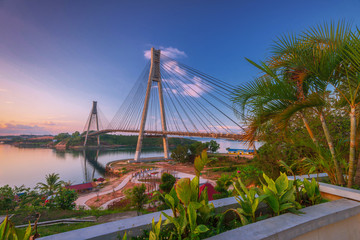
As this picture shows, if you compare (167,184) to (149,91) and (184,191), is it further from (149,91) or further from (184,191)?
(149,91)

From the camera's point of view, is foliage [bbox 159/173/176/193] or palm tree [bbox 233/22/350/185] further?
foliage [bbox 159/173/176/193]

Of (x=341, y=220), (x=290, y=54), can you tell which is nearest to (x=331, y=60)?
(x=290, y=54)

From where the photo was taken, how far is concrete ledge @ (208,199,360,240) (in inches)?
40.8

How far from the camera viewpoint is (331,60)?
1992mm

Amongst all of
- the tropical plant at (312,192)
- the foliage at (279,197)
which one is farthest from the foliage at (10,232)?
the tropical plant at (312,192)

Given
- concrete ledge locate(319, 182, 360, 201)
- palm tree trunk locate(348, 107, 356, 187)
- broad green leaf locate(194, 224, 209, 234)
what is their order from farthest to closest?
palm tree trunk locate(348, 107, 356, 187)
concrete ledge locate(319, 182, 360, 201)
broad green leaf locate(194, 224, 209, 234)

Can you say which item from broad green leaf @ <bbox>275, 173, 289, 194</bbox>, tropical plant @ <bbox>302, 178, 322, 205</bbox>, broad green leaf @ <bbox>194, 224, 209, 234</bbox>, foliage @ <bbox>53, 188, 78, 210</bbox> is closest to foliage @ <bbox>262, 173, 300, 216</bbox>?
broad green leaf @ <bbox>275, 173, 289, 194</bbox>

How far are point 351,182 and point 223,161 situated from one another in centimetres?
2201

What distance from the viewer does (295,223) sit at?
3.84 feet

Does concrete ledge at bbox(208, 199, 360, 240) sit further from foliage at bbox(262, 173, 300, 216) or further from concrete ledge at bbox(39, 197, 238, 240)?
concrete ledge at bbox(39, 197, 238, 240)

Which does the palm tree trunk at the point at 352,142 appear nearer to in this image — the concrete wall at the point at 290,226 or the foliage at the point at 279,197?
the concrete wall at the point at 290,226

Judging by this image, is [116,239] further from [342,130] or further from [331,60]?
[342,130]

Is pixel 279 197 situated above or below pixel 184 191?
below

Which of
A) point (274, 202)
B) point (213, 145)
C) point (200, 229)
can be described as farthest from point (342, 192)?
point (213, 145)
